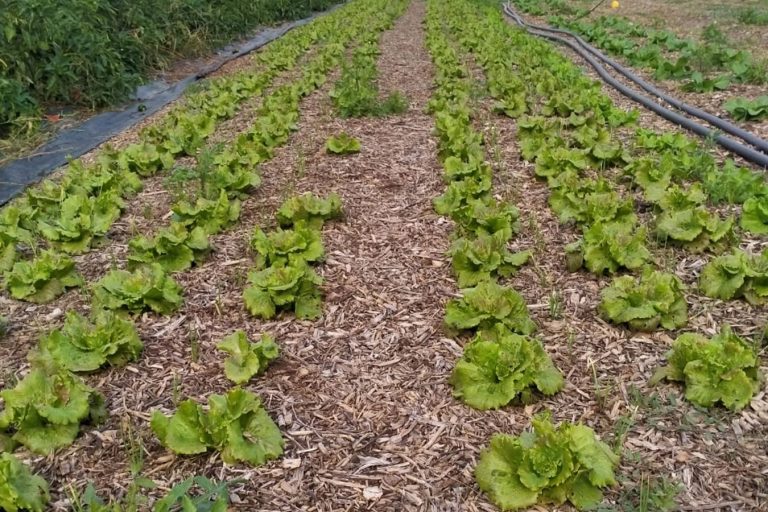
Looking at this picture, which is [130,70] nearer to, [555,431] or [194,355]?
[194,355]

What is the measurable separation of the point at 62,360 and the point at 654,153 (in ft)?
16.7

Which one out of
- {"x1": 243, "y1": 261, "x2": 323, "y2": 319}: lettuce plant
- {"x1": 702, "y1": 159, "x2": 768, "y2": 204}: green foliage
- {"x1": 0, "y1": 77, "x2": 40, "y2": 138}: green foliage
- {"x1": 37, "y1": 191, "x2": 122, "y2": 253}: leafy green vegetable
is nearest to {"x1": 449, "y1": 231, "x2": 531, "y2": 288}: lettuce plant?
{"x1": 243, "y1": 261, "x2": 323, "y2": 319}: lettuce plant

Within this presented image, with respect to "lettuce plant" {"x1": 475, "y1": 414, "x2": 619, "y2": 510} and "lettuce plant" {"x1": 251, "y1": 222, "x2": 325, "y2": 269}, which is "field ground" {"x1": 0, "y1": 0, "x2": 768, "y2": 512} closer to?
"lettuce plant" {"x1": 475, "y1": 414, "x2": 619, "y2": 510}

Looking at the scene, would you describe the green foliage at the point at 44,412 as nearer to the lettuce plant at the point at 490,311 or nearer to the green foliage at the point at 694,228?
the lettuce plant at the point at 490,311

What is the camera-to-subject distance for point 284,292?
3887 millimetres

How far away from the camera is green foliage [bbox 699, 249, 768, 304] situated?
3752 mm

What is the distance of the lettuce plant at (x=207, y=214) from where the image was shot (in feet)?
16.0

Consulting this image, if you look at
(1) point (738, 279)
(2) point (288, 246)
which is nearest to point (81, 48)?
(2) point (288, 246)

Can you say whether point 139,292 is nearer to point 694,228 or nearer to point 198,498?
point 198,498

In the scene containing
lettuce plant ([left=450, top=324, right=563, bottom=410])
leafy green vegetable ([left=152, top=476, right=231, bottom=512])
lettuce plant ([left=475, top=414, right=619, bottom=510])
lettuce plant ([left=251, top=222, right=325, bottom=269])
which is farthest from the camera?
lettuce plant ([left=251, top=222, right=325, bottom=269])

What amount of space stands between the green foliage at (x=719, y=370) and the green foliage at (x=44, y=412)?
270 cm

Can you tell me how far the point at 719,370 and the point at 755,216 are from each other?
194 cm

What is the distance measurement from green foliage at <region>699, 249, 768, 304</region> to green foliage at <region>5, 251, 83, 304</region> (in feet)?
12.5

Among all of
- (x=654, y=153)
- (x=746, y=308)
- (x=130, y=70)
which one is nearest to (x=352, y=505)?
(x=746, y=308)
